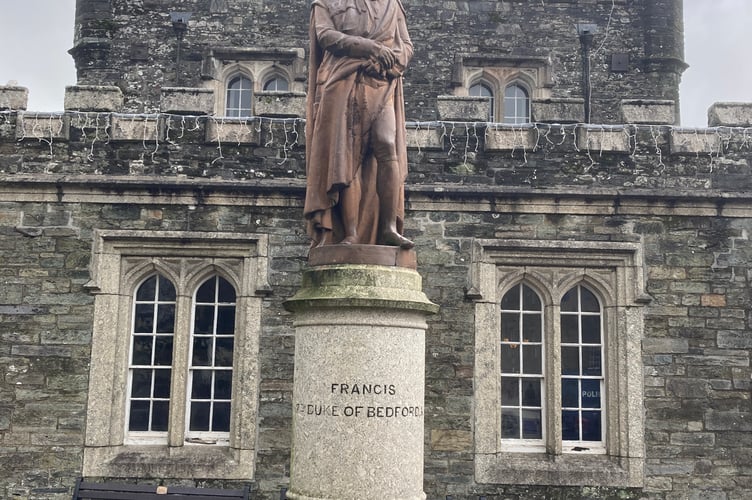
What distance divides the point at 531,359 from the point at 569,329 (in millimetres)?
632

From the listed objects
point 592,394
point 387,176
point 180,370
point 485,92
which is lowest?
point 592,394

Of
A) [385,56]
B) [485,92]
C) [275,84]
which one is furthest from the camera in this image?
[485,92]

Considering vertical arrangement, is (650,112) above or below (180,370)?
above

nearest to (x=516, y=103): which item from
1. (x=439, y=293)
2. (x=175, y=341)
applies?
(x=439, y=293)

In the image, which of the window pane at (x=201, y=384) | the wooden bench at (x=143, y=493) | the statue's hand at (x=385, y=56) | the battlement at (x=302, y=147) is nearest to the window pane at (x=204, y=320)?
the window pane at (x=201, y=384)

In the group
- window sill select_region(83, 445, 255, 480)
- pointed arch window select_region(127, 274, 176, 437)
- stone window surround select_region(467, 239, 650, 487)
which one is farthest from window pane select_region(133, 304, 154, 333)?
stone window surround select_region(467, 239, 650, 487)

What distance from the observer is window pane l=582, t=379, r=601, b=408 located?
9344 millimetres

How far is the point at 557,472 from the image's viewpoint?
8812 millimetres

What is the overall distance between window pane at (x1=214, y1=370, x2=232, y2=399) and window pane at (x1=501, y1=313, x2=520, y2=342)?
3519 mm

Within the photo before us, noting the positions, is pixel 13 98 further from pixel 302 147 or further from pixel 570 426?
pixel 570 426

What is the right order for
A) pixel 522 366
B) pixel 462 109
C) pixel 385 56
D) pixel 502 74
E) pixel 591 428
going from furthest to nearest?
pixel 502 74 → pixel 462 109 → pixel 522 366 → pixel 591 428 → pixel 385 56

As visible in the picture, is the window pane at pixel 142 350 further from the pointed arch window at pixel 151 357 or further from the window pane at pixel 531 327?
the window pane at pixel 531 327

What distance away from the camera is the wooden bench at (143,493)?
729cm

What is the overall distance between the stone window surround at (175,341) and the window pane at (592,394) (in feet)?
13.5
